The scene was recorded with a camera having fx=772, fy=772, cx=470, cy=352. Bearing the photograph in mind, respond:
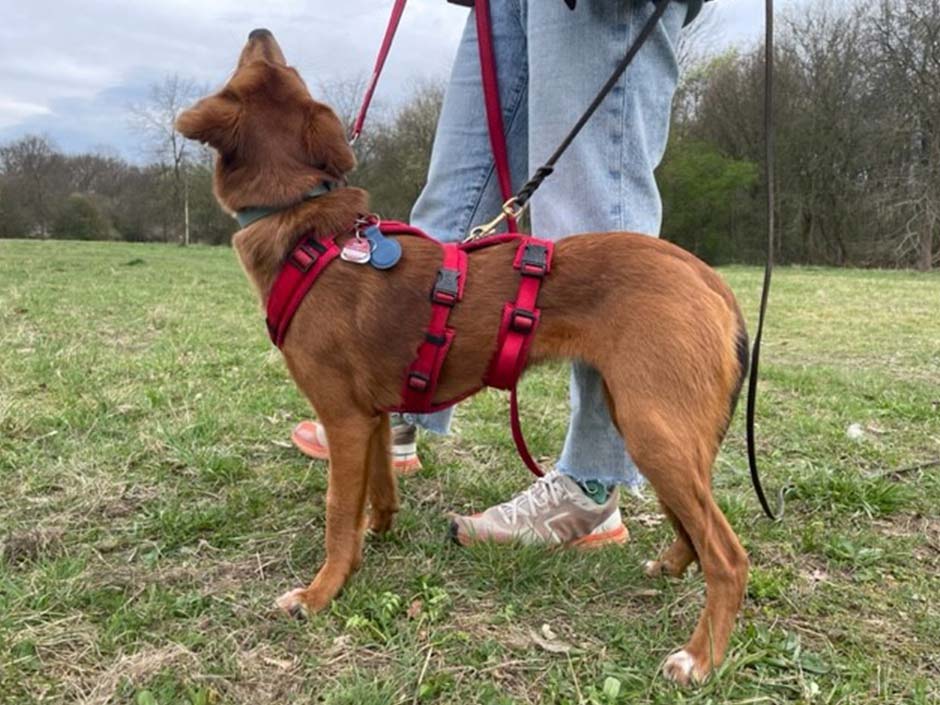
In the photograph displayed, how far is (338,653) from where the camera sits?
2146 millimetres

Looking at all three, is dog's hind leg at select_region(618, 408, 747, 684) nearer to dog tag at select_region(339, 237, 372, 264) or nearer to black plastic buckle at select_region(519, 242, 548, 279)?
black plastic buckle at select_region(519, 242, 548, 279)

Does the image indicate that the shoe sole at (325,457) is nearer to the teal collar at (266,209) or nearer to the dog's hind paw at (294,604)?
the dog's hind paw at (294,604)

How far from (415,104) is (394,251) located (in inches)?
1439

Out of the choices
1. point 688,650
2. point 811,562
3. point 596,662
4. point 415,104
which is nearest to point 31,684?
point 596,662

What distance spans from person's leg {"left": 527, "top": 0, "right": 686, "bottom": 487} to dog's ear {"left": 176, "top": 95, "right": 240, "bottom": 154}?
102cm

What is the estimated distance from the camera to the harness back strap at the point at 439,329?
237cm

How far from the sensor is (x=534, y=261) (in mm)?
2314

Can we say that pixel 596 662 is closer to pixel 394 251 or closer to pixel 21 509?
pixel 394 251

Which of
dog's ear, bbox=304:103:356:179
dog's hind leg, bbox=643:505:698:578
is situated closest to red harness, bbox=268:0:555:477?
dog's ear, bbox=304:103:356:179

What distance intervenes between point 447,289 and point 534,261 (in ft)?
0.91

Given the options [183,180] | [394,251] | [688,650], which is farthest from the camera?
[183,180]

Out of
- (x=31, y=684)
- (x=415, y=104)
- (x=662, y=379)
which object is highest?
(x=415, y=104)

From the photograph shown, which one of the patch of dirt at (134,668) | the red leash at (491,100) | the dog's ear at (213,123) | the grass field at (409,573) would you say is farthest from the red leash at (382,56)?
the patch of dirt at (134,668)

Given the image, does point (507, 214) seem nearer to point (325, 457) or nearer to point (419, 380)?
point (419, 380)
